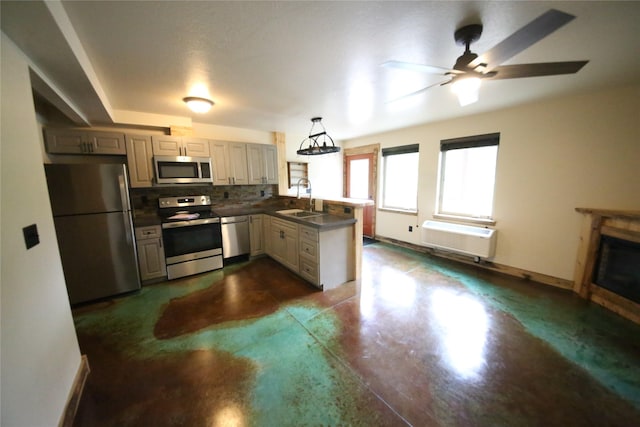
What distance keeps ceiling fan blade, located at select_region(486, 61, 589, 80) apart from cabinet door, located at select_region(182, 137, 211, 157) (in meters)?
3.72

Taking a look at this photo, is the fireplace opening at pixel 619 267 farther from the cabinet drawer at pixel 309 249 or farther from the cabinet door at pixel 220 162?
the cabinet door at pixel 220 162

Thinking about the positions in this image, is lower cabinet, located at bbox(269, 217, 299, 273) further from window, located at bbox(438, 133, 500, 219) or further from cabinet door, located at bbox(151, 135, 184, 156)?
window, located at bbox(438, 133, 500, 219)

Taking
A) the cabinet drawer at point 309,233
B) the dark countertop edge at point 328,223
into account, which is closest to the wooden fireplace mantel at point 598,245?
the dark countertop edge at point 328,223

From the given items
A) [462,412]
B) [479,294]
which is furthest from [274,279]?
[479,294]

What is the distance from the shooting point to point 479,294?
9.53 feet

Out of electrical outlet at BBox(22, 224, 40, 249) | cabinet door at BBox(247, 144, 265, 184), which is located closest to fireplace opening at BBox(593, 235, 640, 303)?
cabinet door at BBox(247, 144, 265, 184)

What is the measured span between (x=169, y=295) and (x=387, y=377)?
272cm

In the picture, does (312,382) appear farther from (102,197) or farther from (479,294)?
(102,197)

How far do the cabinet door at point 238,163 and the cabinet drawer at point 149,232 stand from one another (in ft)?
4.51

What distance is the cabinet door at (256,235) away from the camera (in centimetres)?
405

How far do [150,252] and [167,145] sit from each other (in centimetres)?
159

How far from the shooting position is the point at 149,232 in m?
3.09

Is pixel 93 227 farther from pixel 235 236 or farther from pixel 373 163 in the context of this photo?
pixel 373 163

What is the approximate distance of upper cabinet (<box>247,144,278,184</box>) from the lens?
4199 mm
